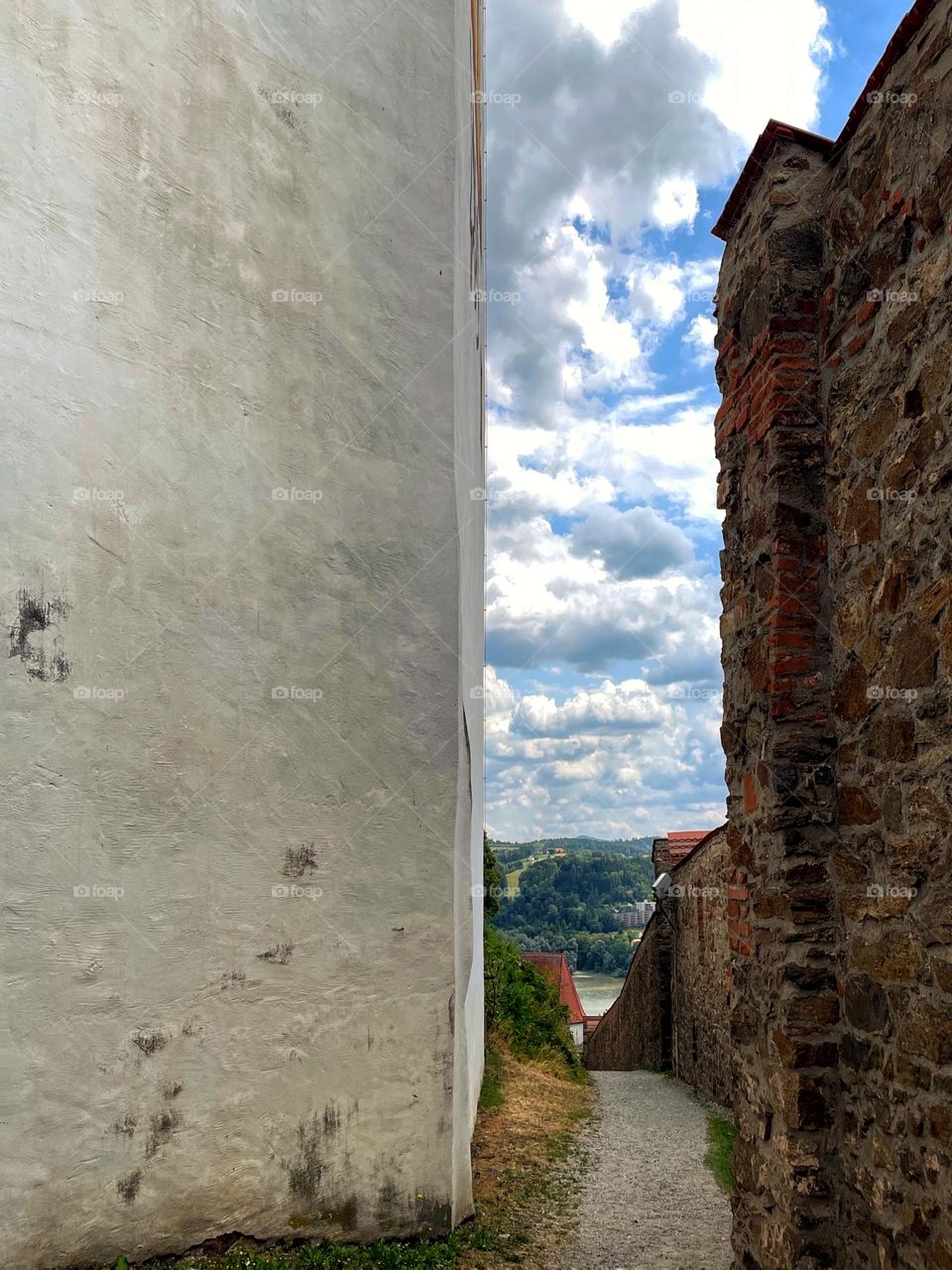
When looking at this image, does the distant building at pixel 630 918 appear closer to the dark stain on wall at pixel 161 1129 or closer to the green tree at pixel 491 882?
the green tree at pixel 491 882

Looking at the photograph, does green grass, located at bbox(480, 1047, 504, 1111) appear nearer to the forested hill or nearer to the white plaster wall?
the white plaster wall

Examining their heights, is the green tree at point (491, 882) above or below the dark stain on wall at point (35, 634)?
below

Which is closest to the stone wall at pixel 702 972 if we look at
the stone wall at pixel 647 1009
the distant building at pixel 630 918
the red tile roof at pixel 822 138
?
the stone wall at pixel 647 1009

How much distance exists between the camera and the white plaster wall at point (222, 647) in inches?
178

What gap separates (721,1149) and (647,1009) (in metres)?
6.32

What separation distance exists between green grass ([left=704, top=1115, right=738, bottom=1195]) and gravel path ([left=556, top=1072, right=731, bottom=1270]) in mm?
76

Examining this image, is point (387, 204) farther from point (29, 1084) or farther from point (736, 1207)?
point (736, 1207)

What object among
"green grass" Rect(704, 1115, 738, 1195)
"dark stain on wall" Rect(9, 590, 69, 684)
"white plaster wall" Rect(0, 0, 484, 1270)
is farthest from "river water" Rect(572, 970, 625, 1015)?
"dark stain on wall" Rect(9, 590, 69, 684)

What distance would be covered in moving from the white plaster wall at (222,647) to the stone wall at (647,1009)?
836cm

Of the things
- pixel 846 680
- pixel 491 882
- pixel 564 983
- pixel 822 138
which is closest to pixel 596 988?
pixel 564 983

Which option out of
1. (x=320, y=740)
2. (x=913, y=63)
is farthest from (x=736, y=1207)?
(x=913, y=63)

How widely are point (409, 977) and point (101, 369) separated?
380cm

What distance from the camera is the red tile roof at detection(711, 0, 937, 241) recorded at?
9.29 ft

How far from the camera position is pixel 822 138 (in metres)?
3.47
